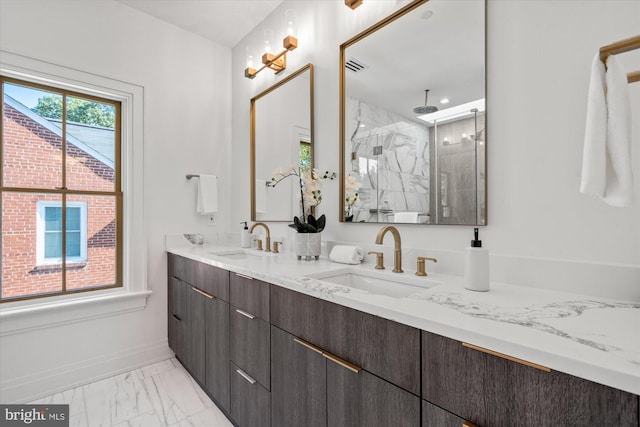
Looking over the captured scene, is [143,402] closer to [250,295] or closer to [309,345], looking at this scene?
[250,295]

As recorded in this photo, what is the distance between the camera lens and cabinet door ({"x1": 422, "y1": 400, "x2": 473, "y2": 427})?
705mm

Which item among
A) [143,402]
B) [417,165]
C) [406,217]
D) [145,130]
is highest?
[145,130]

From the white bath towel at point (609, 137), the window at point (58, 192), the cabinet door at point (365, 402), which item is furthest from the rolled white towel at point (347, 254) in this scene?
the window at point (58, 192)

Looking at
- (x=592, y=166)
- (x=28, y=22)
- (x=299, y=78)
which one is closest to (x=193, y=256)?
(x=299, y=78)

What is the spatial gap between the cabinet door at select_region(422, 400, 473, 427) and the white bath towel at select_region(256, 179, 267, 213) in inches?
73.0

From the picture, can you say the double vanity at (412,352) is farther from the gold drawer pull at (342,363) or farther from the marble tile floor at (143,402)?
the marble tile floor at (143,402)

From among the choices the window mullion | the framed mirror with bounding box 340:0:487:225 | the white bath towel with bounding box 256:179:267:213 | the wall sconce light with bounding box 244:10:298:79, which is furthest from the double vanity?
the wall sconce light with bounding box 244:10:298:79

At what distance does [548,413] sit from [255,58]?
8.99ft

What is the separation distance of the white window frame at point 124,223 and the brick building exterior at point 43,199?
0.10m

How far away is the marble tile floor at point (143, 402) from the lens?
5.58 ft

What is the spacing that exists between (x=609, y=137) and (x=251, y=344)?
4.80 ft

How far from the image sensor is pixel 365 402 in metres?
0.90

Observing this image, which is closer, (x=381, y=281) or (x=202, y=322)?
(x=381, y=281)

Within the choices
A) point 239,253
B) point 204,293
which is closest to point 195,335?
point 204,293
